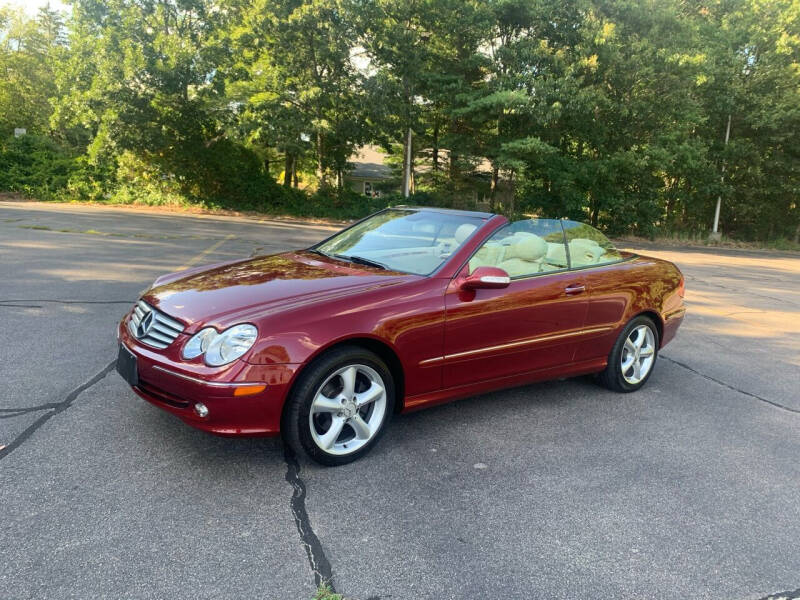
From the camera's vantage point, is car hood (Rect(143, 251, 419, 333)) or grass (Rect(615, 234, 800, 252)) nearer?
car hood (Rect(143, 251, 419, 333))

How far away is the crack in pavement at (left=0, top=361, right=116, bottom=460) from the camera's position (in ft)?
10.7

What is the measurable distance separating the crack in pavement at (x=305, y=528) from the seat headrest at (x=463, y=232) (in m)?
1.88

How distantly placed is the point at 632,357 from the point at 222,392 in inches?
140

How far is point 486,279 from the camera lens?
3.66m

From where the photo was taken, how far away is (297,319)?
3.10 meters

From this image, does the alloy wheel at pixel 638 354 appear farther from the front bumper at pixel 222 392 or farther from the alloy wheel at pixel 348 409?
the front bumper at pixel 222 392

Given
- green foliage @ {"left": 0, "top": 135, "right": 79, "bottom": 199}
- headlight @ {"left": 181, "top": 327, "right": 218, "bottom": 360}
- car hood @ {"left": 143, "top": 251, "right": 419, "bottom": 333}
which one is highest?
green foliage @ {"left": 0, "top": 135, "right": 79, "bottom": 199}

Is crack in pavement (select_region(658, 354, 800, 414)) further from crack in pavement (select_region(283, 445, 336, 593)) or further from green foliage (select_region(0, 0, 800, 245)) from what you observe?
green foliage (select_region(0, 0, 800, 245))

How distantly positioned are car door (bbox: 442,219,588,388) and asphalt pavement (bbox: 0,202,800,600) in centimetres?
46

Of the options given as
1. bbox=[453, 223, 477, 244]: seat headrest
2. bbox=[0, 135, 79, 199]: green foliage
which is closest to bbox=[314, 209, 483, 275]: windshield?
bbox=[453, 223, 477, 244]: seat headrest

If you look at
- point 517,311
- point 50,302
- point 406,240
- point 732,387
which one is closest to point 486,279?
point 517,311

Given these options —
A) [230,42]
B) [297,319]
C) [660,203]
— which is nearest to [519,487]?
[297,319]

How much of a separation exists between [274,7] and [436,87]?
7.13m

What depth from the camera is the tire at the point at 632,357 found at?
15.8ft
